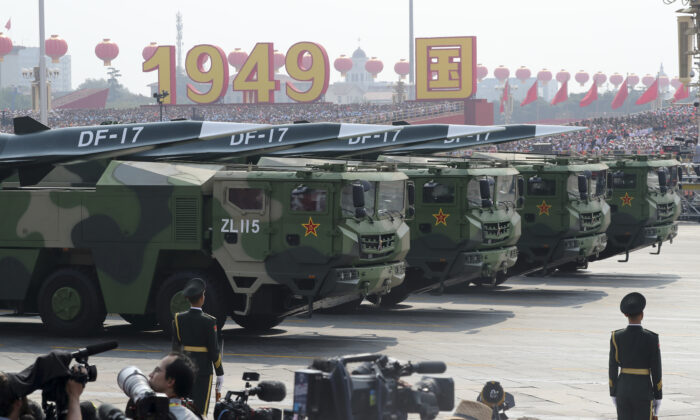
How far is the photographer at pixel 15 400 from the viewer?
593cm

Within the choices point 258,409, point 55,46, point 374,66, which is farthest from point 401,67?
point 258,409

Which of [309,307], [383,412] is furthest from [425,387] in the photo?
[309,307]

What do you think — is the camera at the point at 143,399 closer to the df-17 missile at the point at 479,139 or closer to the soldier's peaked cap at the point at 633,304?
the soldier's peaked cap at the point at 633,304

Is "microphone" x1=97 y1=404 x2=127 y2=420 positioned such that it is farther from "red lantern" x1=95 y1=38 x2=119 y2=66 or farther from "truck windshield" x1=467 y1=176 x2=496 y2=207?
"red lantern" x1=95 y1=38 x2=119 y2=66

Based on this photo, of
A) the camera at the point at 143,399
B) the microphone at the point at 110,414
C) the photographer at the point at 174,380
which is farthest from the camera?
the photographer at the point at 174,380

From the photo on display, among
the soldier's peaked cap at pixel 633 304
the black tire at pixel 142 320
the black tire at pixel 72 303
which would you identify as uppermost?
the soldier's peaked cap at pixel 633 304

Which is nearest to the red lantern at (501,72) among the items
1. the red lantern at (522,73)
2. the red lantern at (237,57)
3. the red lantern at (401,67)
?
the red lantern at (522,73)

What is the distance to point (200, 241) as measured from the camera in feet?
53.4

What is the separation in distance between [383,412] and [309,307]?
10133 mm

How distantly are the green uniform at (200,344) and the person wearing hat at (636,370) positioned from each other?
3.47m

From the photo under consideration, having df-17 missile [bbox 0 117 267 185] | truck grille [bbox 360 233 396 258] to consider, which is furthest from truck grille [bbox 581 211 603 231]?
df-17 missile [bbox 0 117 267 185]

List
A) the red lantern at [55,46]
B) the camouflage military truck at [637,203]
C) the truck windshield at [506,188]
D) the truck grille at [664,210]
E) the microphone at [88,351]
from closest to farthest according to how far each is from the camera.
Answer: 1. the microphone at [88,351]
2. the truck windshield at [506,188]
3. the camouflage military truck at [637,203]
4. the truck grille at [664,210]
5. the red lantern at [55,46]

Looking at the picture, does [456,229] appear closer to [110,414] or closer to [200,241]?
[200,241]

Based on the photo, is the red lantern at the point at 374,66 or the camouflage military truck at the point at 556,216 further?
the red lantern at the point at 374,66
